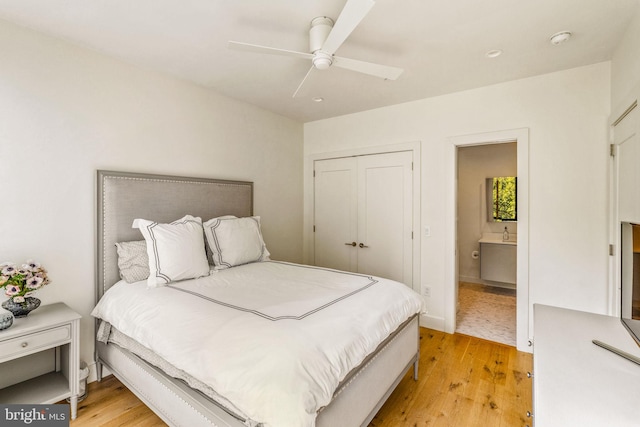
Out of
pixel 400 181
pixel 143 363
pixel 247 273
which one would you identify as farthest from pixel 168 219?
pixel 400 181

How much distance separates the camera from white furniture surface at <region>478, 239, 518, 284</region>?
4570mm

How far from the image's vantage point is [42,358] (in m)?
2.18

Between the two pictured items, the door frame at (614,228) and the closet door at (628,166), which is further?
the door frame at (614,228)

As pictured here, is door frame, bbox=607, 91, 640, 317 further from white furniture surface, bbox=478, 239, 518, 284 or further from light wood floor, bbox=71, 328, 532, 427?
white furniture surface, bbox=478, 239, 518, 284

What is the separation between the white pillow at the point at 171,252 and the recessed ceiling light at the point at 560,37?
3.06 meters

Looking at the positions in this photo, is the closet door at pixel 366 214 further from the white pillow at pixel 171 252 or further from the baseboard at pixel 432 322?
the white pillow at pixel 171 252

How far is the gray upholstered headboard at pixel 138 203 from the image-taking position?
240cm

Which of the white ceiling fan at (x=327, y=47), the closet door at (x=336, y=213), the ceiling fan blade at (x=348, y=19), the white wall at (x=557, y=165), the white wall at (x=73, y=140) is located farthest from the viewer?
the closet door at (x=336, y=213)

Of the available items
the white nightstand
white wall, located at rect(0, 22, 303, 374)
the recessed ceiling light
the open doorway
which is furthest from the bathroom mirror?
the white nightstand

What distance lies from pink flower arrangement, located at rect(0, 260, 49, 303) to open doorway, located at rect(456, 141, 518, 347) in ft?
14.0

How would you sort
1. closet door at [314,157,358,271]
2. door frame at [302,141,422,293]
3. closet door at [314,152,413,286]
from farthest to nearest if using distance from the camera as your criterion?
1. closet door at [314,157,358,271]
2. closet door at [314,152,413,286]
3. door frame at [302,141,422,293]

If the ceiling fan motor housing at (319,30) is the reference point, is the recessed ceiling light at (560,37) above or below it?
above

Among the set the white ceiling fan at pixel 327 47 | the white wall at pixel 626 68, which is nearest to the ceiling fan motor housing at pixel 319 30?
the white ceiling fan at pixel 327 47

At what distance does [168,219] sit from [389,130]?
8.56 feet
